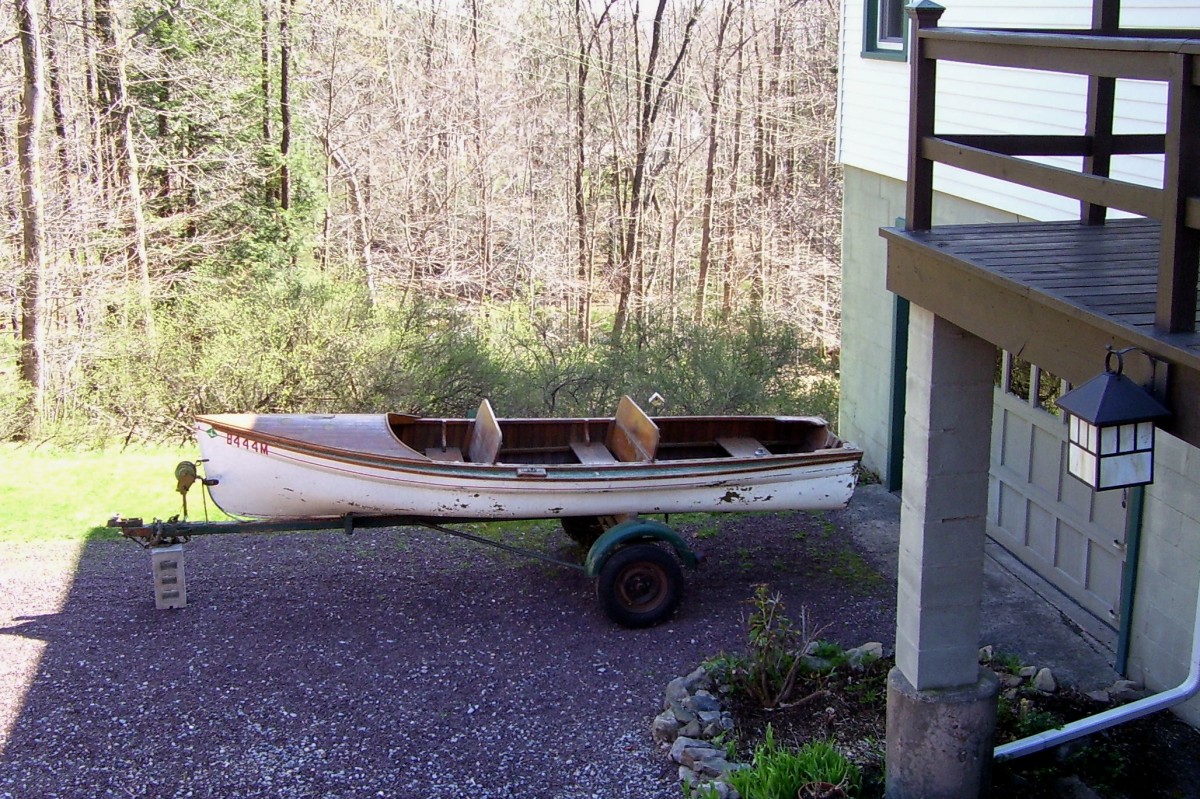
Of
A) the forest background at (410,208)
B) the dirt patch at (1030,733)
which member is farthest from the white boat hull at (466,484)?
the forest background at (410,208)

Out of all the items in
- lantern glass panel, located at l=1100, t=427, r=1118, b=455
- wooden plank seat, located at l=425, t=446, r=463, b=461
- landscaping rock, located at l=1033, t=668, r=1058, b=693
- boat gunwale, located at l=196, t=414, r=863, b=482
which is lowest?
landscaping rock, located at l=1033, t=668, r=1058, b=693

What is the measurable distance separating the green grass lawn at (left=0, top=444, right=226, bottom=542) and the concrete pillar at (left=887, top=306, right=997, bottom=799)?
22.0 ft

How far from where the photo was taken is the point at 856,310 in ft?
36.2

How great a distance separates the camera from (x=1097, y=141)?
Result: 5234 mm

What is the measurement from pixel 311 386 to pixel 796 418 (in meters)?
6.97

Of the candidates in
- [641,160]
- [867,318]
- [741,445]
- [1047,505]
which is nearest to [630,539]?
[741,445]

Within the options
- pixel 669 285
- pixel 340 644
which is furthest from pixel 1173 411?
pixel 669 285

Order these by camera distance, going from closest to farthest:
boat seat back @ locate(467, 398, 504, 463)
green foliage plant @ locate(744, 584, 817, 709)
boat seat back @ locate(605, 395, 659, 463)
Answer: green foliage plant @ locate(744, 584, 817, 709)
boat seat back @ locate(467, 398, 504, 463)
boat seat back @ locate(605, 395, 659, 463)

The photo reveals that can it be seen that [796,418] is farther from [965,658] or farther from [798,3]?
[798,3]

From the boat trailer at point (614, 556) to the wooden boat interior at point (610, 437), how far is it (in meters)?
0.67

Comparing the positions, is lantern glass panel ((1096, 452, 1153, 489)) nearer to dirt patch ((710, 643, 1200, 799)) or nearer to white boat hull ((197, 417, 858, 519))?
dirt patch ((710, 643, 1200, 799))

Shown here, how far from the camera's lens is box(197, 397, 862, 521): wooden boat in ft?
23.9

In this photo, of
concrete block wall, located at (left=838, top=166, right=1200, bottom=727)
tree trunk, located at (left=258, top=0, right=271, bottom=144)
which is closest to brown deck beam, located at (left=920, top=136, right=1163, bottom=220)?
concrete block wall, located at (left=838, top=166, right=1200, bottom=727)

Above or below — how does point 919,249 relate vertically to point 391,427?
above
